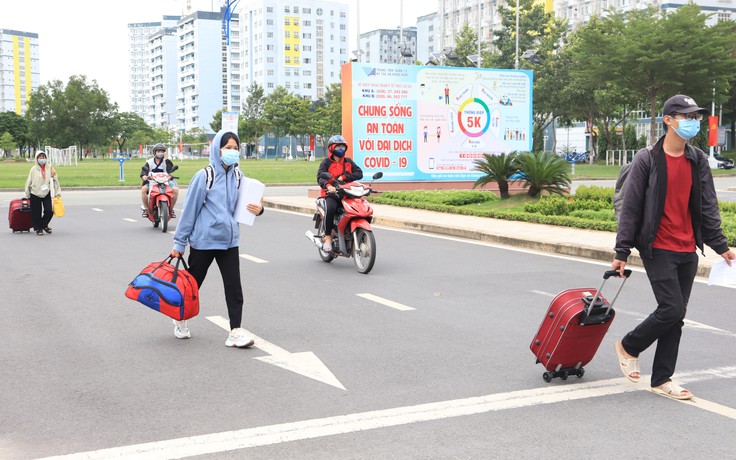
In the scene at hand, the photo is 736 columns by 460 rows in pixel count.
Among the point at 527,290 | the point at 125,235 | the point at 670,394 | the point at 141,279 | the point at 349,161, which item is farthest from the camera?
the point at 125,235

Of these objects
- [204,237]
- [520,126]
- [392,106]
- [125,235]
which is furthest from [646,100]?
[204,237]

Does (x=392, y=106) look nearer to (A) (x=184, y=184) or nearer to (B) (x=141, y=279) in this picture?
(A) (x=184, y=184)

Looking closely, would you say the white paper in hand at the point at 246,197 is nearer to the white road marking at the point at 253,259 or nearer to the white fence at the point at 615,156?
the white road marking at the point at 253,259

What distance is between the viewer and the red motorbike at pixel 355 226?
35.8 ft

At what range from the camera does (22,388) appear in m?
5.56

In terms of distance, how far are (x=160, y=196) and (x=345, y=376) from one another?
11708mm

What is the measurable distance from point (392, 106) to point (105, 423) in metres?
21.1

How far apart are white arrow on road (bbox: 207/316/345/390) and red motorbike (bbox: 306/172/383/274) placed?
4.03 m

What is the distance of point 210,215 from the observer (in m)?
Result: 6.79

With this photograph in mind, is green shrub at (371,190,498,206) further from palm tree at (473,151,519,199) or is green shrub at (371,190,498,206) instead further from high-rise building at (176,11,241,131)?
high-rise building at (176,11,241,131)

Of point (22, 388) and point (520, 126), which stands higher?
point (520, 126)

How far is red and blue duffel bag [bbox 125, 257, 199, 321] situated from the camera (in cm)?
659

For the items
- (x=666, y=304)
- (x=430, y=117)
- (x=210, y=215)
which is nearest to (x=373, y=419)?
(x=666, y=304)

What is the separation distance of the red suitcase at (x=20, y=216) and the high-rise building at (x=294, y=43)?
143 metres
